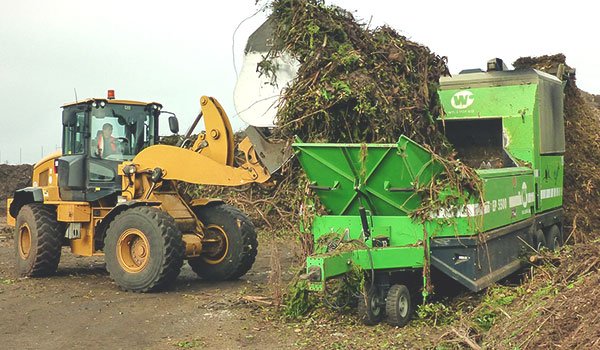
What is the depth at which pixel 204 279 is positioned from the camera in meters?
10.7

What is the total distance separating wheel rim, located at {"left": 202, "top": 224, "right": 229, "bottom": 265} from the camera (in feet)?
34.5

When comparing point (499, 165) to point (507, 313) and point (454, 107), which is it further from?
point (507, 313)

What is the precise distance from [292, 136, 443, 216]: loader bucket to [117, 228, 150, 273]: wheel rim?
113 inches

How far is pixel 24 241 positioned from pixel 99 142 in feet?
6.99

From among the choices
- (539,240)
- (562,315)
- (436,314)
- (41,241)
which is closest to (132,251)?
(41,241)

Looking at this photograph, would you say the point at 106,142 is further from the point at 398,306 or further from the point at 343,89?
the point at 398,306

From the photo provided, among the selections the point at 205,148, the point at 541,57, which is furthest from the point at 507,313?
the point at 541,57

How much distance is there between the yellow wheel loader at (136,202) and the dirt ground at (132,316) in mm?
379

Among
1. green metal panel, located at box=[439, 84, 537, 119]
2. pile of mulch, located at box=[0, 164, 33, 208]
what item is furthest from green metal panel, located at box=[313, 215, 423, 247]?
pile of mulch, located at box=[0, 164, 33, 208]

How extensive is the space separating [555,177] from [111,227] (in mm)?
6632

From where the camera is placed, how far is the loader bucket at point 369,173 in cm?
716

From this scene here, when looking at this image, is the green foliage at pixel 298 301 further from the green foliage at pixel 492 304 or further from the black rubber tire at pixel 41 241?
the black rubber tire at pixel 41 241

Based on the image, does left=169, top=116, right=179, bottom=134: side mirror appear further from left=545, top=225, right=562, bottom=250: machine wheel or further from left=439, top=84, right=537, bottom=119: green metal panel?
left=545, top=225, right=562, bottom=250: machine wheel

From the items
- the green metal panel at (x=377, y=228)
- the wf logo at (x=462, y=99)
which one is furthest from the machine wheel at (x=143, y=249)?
the wf logo at (x=462, y=99)
